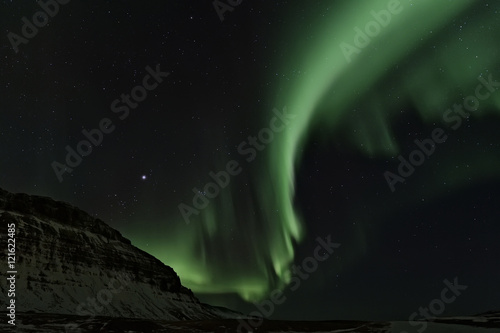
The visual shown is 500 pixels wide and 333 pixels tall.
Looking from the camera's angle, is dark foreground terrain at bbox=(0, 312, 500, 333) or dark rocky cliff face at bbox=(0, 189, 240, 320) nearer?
dark foreground terrain at bbox=(0, 312, 500, 333)

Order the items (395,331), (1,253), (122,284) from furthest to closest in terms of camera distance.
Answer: (122,284) → (1,253) → (395,331)

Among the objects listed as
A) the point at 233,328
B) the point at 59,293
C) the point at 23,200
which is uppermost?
the point at 23,200

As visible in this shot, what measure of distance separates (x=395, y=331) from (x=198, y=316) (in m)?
144

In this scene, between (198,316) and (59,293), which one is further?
(198,316)

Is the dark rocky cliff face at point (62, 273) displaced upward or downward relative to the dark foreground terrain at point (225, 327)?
upward

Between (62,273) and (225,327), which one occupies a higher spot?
(62,273)

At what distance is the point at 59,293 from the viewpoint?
150125 mm

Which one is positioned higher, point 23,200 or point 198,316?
point 23,200

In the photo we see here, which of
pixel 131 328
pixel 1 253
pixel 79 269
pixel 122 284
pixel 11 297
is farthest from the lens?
pixel 122 284

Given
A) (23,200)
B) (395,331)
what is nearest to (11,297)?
(23,200)

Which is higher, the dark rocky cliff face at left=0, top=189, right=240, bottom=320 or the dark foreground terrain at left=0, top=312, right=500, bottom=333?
the dark rocky cliff face at left=0, top=189, right=240, bottom=320

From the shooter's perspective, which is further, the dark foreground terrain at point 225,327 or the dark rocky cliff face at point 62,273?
the dark rocky cliff face at point 62,273

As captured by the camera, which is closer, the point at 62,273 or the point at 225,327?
the point at 225,327

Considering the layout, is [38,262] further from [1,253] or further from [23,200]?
[23,200]
